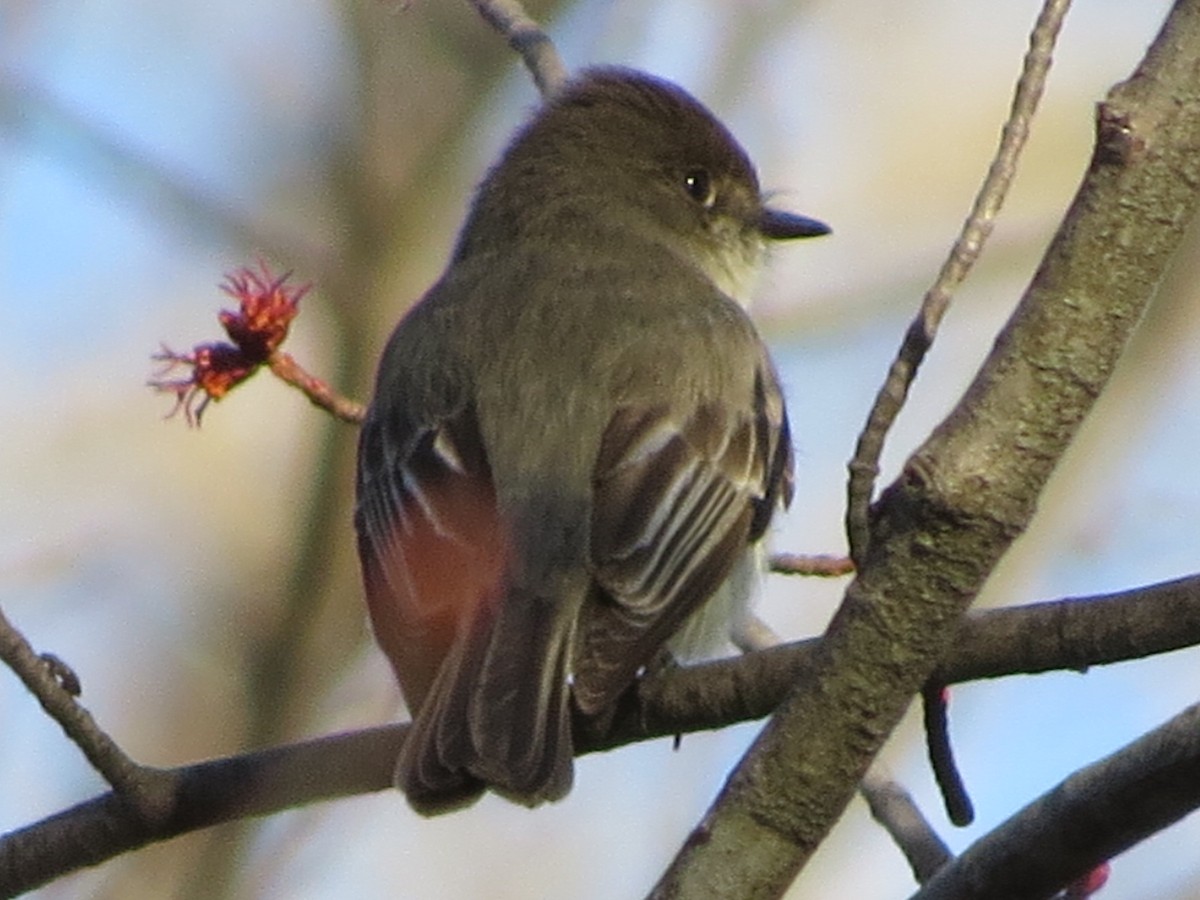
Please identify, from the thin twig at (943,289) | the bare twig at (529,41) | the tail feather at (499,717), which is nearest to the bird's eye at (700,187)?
the bare twig at (529,41)

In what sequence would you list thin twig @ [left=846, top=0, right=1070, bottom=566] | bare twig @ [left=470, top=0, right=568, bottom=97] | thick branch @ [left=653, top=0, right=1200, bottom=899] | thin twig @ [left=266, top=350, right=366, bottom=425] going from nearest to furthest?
thick branch @ [left=653, top=0, right=1200, bottom=899] < thin twig @ [left=846, top=0, right=1070, bottom=566] < thin twig @ [left=266, top=350, right=366, bottom=425] < bare twig @ [left=470, top=0, right=568, bottom=97]

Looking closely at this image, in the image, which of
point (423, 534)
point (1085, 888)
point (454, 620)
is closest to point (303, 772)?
point (454, 620)

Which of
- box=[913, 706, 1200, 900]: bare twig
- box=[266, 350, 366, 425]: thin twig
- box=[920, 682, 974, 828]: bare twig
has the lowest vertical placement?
box=[266, 350, 366, 425]: thin twig

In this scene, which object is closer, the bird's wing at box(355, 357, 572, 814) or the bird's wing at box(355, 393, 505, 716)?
the bird's wing at box(355, 357, 572, 814)

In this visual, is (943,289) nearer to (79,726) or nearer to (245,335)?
(79,726)

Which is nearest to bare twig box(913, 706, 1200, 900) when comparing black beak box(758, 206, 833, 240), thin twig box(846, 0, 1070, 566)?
thin twig box(846, 0, 1070, 566)

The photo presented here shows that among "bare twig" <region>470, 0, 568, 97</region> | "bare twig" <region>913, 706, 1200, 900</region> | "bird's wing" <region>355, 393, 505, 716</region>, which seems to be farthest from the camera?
"bare twig" <region>470, 0, 568, 97</region>

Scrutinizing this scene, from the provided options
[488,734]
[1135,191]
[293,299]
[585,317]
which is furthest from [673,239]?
[1135,191]

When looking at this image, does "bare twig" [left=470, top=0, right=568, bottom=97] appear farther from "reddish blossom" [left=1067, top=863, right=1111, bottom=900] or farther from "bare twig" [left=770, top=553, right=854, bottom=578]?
"reddish blossom" [left=1067, top=863, right=1111, bottom=900]
